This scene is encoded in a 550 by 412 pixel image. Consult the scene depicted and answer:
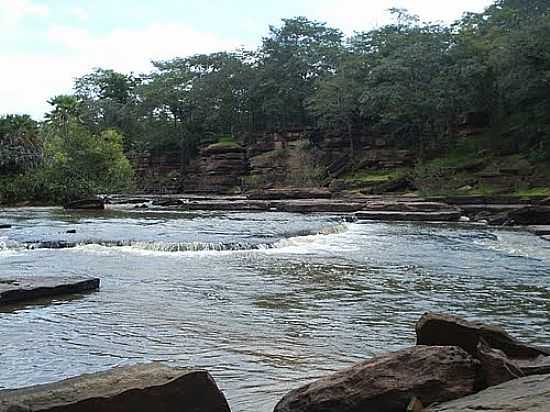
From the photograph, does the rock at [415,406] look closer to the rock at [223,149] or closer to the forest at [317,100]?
the forest at [317,100]

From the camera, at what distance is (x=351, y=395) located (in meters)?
4.79

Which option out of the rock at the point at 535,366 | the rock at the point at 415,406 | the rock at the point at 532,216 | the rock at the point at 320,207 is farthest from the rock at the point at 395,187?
the rock at the point at 415,406

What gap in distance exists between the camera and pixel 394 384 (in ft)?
15.7

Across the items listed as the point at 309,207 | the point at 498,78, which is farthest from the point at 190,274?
the point at 498,78

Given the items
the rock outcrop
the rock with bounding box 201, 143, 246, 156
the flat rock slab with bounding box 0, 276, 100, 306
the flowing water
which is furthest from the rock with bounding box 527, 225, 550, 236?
the rock with bounding box 201, 143, 246, 156

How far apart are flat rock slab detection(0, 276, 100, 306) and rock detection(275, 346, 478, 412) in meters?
6.73

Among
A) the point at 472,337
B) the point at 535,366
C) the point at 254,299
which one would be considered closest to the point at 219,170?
the point at 254,299

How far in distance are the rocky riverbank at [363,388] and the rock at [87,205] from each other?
105 ft

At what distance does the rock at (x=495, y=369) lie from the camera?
4848 millimetres

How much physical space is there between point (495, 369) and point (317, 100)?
47.0 meters

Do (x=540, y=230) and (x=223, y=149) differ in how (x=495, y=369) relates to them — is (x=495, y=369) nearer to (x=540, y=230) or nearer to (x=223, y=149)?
(x=540, y=230)

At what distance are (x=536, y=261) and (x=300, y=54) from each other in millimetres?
46103

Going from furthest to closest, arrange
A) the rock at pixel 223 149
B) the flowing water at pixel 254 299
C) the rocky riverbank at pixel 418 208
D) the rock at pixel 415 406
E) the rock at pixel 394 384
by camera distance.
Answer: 1. the rock at pixel 223 149
2. the rocky riverbank at pixel 418 208
3. the flowing water at pixel 254 299
4. the rock at pixel 394 384
5. the rock at pixel 415 406

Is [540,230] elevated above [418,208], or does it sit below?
below
